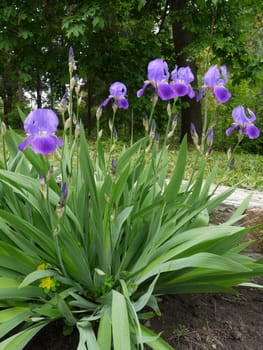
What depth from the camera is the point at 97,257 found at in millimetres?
1843

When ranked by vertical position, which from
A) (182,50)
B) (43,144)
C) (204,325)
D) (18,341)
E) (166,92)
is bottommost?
(204,325)

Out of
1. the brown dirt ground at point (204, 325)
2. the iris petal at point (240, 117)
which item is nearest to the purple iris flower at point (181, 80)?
the iris petal at point (240, 117)

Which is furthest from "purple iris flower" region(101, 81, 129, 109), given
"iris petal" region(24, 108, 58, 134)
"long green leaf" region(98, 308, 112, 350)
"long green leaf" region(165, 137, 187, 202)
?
"long green leaf" region(98, 308, 112, 350)

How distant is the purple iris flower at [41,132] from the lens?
49.5 inches

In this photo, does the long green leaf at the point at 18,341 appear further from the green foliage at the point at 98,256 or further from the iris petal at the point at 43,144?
the iris petal at the point at 43,144

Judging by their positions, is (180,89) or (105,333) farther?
(180,89)

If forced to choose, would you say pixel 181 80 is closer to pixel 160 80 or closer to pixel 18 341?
pixel 160 80

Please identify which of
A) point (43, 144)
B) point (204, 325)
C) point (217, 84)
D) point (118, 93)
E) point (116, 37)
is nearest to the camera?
point (43, 144)

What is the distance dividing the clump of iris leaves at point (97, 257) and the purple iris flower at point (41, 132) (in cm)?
17

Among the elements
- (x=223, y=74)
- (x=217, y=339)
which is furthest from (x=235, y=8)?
(x=217, y=339)

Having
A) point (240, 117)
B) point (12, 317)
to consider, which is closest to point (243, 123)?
point (240, 117)

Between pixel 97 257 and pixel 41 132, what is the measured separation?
2.58 ft

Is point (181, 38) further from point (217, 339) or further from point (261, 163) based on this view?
point (217, 339)

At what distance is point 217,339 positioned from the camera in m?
1.74
